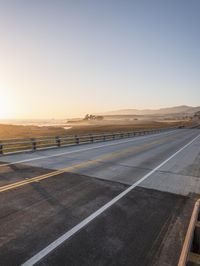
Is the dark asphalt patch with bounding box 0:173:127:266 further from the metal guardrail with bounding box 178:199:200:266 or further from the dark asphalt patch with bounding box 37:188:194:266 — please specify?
the metal guardrail with bounding box 178:199:200:266

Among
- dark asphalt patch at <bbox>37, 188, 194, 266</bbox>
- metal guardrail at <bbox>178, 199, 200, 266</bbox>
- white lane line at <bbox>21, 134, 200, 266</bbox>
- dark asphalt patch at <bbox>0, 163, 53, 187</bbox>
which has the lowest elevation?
dark asphalt patch at <bbox>37, 188, 194, 266</bbox>

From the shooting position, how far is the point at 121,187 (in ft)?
29.4

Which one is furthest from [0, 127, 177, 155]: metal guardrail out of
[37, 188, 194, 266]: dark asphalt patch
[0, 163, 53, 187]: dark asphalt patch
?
[37, 188, 194, 266]: dark asphalt patch

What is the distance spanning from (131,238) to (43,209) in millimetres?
2704

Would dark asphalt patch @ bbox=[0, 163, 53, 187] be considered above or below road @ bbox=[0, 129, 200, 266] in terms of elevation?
above

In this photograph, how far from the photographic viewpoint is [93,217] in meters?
6.05

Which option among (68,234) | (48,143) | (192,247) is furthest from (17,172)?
(48,143)

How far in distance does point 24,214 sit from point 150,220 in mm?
3454

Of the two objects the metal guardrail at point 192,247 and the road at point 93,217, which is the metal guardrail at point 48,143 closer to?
the road at point 93,217

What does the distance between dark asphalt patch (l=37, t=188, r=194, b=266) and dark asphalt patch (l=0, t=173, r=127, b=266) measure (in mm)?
518

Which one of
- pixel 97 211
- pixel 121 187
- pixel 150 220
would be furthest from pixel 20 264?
pixel 121 187

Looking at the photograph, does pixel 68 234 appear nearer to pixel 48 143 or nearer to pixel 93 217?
pixel 93 217

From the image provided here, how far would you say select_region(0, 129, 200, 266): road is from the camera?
445cm

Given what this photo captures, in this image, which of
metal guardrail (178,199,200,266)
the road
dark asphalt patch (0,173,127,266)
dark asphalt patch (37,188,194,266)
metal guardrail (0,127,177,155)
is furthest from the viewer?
metal guardrail (0,127,177,155)
